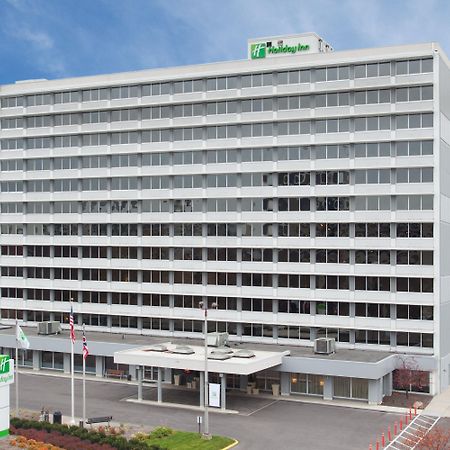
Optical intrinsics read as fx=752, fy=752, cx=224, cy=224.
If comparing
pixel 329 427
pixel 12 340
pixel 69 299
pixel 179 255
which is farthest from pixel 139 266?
pixel 329 427

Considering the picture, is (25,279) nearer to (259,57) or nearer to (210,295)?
(210,295)

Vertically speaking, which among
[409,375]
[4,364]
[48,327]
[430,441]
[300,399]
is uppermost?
[4,364]

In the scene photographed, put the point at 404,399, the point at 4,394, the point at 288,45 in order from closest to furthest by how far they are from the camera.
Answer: the point at 4,394 → the point at 404,399 → the point at 288,45

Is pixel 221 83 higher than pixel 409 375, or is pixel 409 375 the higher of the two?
pixel 221 83

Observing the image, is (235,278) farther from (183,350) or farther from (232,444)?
(232,444)

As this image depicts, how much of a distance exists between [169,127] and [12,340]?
27.9 meters

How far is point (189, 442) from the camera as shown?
50.2 metres

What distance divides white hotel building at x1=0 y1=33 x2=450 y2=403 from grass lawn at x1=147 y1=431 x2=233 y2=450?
51.1ft

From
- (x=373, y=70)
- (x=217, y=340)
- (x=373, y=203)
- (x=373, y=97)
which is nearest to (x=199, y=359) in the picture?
(x=217, y=340)

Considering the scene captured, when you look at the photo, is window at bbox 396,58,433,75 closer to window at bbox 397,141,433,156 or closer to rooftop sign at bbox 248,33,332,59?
window at bbox 397,141,433,156

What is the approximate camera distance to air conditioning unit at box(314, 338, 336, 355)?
66.6 m

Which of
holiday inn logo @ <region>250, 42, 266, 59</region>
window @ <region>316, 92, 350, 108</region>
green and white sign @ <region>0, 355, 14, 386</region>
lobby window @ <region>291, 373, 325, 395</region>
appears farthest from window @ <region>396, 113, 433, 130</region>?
green and white sign @ <region>0, 355, 14, 386</region>

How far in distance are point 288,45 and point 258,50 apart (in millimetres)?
3178

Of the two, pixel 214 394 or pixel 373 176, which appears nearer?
pixel 214 394
